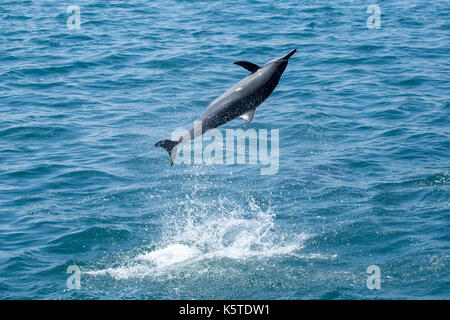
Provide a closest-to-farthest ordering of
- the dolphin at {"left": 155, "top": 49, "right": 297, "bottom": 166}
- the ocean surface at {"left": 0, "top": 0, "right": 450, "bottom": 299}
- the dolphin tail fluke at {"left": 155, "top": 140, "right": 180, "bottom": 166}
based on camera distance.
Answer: the dolphin at {"left": 155, "top": 49, "right": 297, "bottom": 166} → the dolphin tail fluke at {"left": 155, "top": 140, "right": 180, "bottom": 166} → the ocean surface at {"left": 0, "top": 0, "right": 450, "bottom": 299}

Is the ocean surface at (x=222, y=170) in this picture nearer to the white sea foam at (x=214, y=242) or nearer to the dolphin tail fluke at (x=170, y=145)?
the white sea foam at (x=214, y=242)

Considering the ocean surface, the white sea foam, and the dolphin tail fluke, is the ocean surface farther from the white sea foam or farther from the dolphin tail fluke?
the dolphin tail fluke

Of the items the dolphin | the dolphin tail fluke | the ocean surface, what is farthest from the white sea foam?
the dolphin

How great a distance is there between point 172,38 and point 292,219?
15.4m

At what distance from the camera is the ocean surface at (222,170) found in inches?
569

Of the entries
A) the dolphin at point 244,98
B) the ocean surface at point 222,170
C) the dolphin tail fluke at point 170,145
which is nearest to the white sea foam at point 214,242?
the ocean surface at point 222,170

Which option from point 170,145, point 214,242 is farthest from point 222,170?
point 170,145

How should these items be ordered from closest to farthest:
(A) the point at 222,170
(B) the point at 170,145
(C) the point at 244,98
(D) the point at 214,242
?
(C) the point at 244,98, (B) the point at 170,145, (D) the point at 214,242, (A) the point at 222,170

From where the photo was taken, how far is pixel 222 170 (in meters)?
19.1

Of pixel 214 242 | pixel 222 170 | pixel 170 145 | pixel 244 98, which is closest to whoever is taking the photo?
pixel 244 98

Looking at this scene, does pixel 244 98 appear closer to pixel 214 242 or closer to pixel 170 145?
pixel 170 145

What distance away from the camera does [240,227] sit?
16469 millimetres

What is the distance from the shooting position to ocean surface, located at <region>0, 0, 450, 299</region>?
14.5 m

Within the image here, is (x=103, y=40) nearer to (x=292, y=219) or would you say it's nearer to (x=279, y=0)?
(x=279, y=0)
